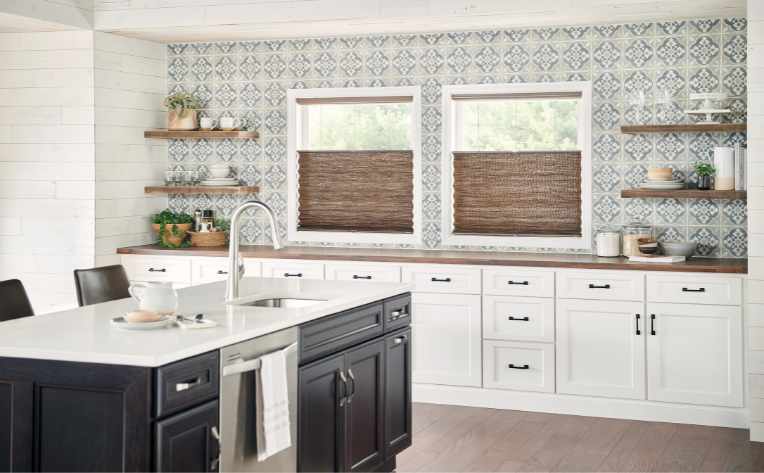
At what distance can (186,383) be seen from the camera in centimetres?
312

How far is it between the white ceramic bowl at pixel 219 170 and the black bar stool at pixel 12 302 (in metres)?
2.84

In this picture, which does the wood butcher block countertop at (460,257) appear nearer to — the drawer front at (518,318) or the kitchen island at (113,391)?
the drawer front at (518,318)

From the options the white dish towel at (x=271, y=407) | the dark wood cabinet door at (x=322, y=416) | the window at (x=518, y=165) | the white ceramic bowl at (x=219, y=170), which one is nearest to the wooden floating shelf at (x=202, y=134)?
the white ceramic bowl at (x=219, y=170)

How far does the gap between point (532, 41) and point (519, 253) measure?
1.37 metres

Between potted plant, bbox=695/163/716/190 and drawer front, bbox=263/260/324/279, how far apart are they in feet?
7.84

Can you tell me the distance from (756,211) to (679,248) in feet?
2.42

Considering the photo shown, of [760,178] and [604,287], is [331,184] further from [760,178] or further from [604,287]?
[760,178]

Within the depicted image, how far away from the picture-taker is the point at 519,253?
21.1 ft

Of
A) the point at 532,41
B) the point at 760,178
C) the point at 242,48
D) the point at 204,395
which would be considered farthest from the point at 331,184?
the point at 204,395

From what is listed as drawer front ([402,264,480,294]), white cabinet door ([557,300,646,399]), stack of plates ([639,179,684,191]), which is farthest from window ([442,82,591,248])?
white cabinet door ([557,300,646,399])

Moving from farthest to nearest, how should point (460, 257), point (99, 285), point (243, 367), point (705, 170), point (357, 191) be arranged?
point (357, 191)
point (460, 257)
point (705, 170)
point (99, 285)
point (243, 367)

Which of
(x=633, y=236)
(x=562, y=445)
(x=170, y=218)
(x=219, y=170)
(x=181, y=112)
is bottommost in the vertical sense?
(x=562, y=445)

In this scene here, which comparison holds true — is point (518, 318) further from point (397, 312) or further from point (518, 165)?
point (397, 312)

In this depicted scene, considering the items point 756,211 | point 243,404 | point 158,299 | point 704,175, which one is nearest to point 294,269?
point 704,175
